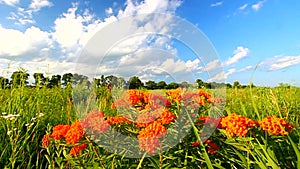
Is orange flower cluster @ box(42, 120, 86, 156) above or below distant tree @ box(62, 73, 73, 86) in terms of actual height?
below

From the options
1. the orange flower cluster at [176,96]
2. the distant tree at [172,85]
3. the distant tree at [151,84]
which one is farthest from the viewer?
the distant tree at [151,84]

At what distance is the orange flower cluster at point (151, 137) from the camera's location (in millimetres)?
1340

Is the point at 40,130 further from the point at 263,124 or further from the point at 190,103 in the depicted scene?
the point at 263,124

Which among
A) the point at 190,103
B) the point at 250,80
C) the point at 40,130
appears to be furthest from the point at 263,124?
the point at 40,130

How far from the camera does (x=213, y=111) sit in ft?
7.03

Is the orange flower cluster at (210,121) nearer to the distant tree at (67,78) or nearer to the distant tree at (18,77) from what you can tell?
the distant tree at (18,77)

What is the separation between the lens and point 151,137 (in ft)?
4.37

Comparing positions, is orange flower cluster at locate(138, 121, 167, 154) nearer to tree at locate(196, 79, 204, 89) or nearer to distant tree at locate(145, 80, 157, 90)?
distant tree at locate(145, 80, 157, 90)

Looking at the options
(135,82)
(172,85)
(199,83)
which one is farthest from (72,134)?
(199,83)

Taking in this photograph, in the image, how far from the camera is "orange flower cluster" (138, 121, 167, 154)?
134 cm

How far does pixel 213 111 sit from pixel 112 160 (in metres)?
0.99

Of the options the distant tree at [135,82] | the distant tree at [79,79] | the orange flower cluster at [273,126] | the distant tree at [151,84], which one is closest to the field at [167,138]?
the orange flower cluster at [273,126]

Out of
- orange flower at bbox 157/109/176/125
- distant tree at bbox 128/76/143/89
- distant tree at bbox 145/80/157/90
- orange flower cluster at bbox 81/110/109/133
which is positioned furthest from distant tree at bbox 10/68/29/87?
orange flower at bbox 157/109/176/125

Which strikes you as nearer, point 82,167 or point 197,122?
point 82,167
